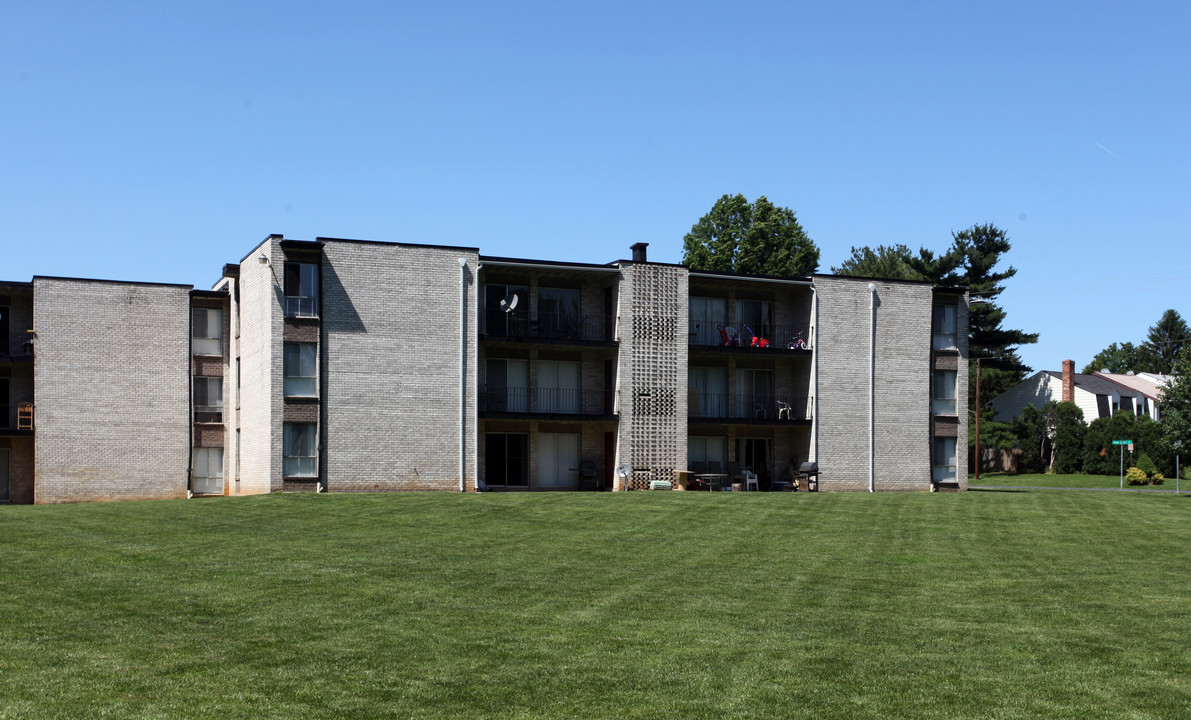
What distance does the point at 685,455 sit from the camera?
41438mm

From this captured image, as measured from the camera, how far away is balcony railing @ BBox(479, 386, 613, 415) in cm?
4169

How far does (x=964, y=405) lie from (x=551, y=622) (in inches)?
1426

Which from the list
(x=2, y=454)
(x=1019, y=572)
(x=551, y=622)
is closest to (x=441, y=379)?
(x=2, y=454)

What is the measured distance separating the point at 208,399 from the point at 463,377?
35.3 feet

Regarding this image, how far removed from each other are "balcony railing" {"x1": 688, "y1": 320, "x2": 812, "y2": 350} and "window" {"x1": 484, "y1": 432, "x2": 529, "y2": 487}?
7.49m

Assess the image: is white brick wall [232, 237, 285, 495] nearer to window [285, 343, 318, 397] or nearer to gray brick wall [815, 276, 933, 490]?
window [285, 343, 318, 397]

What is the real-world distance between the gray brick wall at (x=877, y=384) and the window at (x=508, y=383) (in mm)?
10957

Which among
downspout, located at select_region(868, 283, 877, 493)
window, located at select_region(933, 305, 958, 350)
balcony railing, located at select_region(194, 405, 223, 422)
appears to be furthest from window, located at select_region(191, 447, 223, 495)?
window, located at select_region(933, 305, 958, 350)

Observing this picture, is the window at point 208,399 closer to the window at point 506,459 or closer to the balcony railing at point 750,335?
the window at point 506,459

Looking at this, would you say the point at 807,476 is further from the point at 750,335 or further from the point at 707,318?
the point at 707,318

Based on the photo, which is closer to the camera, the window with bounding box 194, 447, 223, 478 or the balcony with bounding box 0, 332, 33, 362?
the balcony with bounding box 0, 332, 33, 362

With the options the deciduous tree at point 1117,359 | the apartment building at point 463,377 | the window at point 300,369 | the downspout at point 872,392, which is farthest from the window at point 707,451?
the deciduous tree at point 1117,359

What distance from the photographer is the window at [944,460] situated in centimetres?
4600

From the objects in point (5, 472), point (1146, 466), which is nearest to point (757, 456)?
point (1146, 466)
